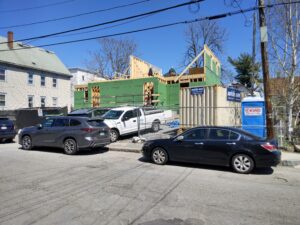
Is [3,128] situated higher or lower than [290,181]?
higher

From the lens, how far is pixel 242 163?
874 cm

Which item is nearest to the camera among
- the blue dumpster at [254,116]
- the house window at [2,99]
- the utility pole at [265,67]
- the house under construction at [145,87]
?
the utility pole at [265,67]

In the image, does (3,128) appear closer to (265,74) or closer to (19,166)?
(19,166)

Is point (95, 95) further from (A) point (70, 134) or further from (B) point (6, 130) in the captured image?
(A) point (70, 134)

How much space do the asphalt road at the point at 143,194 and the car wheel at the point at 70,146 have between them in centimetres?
197

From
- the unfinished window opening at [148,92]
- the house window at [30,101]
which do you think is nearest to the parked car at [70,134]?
the unfinished window opening at [148,92]

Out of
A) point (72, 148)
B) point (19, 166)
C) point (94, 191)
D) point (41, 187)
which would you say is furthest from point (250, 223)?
point (72, 148)

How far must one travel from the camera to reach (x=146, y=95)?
1045 inches

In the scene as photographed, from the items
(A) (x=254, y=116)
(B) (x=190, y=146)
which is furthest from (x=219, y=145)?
(A) (x=254, y=116)

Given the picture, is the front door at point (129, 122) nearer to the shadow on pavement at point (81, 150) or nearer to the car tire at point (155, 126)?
the car tire at point (155, 126)

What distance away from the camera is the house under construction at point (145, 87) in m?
26.5

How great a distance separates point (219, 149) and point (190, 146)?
98 cm

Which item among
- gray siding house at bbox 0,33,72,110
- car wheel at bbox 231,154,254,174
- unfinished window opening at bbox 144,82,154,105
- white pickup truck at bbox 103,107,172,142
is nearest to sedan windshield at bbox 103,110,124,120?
white pickup truck at bbox 103,107,172,142

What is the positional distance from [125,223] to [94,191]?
205 cm
